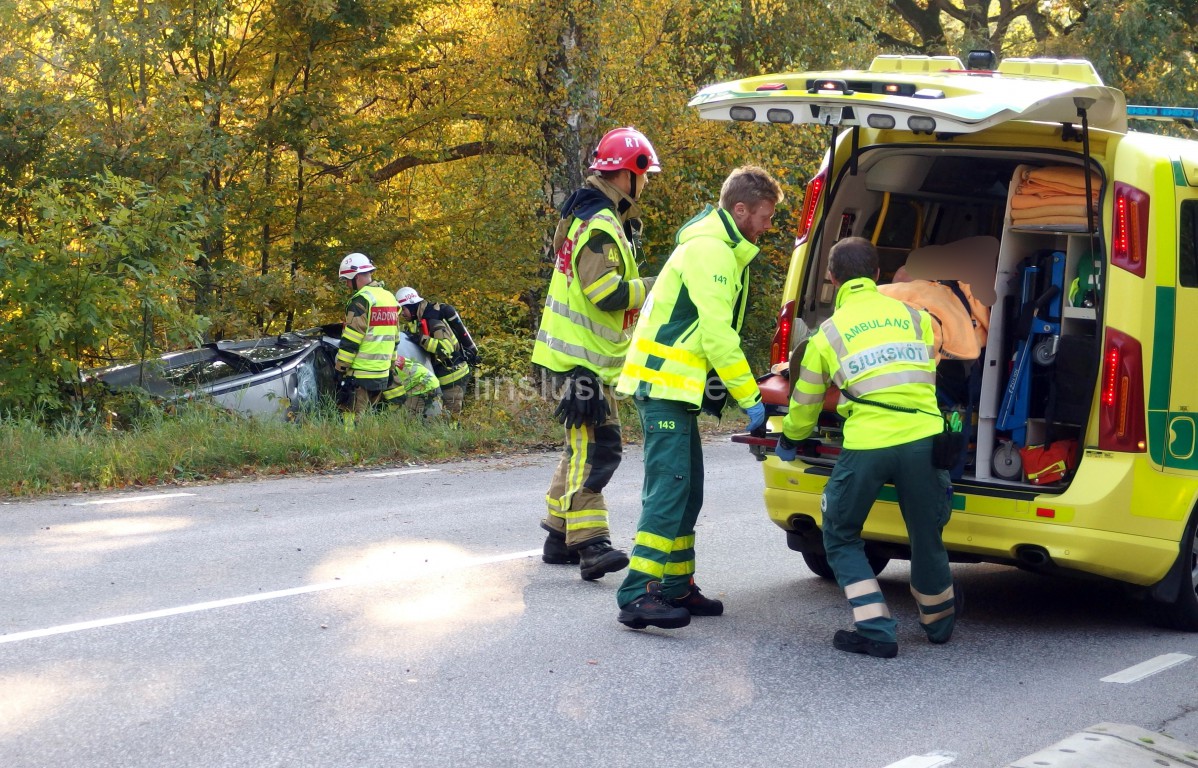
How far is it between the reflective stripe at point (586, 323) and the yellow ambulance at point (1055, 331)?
79cm

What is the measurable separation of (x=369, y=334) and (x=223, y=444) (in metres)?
2.32

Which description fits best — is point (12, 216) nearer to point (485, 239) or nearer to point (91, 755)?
point (485, 239)

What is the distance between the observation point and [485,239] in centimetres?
1623

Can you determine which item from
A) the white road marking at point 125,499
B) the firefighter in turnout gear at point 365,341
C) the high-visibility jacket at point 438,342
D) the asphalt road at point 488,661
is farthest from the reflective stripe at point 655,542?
the high-visibility jacket at point 438,342

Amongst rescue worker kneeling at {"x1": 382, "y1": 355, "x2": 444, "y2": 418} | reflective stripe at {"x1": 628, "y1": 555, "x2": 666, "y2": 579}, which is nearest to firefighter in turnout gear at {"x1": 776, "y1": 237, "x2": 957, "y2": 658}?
reflective stripe at {"x1": 628, "y1": 555, "x2": 666, "y2": 579}

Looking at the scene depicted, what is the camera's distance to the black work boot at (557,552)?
684cm

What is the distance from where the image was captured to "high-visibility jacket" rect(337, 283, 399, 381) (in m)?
12.2

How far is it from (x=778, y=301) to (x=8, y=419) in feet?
36.3

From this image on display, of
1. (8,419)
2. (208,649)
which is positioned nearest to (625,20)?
(8,419)

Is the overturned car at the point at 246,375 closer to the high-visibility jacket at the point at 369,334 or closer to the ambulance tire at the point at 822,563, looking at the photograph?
the high-visibility jacket at the point at 369,334

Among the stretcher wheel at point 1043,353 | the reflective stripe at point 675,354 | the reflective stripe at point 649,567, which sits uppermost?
the stretcher wheel at point 1043,353

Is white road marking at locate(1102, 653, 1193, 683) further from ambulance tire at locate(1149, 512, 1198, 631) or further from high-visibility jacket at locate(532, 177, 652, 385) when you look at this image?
high-visibility jacket at locate(532, 177, 652, 385)

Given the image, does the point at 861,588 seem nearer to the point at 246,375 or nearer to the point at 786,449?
the point at 786,449

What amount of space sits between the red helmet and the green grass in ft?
16.0
